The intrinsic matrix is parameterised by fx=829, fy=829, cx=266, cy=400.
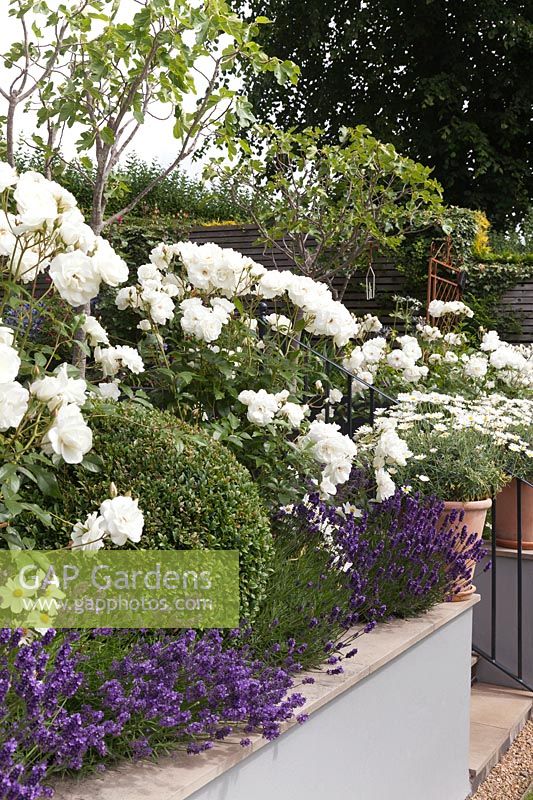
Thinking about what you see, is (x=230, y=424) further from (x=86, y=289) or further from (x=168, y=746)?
(x=168, y=746)

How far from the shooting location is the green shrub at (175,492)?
2.27 metres

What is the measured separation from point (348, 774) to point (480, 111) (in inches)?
580

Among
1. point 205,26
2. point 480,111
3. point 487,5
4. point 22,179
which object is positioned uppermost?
Result: point 487,5

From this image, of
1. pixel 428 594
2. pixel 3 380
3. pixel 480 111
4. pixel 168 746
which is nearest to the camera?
pixel 3 380

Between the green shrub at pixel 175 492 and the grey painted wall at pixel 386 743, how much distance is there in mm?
414

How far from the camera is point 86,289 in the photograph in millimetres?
2152

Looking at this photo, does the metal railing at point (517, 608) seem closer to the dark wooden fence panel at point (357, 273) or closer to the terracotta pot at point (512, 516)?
the terracotta pot at point (512, 516)

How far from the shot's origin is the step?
3605 millimetres

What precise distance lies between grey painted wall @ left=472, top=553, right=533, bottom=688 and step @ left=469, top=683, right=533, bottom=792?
0.34 ft

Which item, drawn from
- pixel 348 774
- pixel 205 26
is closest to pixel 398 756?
pixel 348 774

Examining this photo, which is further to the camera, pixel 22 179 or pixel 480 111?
pixel 480 111

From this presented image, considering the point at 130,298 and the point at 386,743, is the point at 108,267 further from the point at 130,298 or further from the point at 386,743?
the point at 386,743

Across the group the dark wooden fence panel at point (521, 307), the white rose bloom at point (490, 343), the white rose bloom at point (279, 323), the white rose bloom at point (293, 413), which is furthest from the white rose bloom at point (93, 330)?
the dark wooden fence panel at point (521, 307)

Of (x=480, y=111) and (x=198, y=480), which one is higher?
(x=480, y=111)
